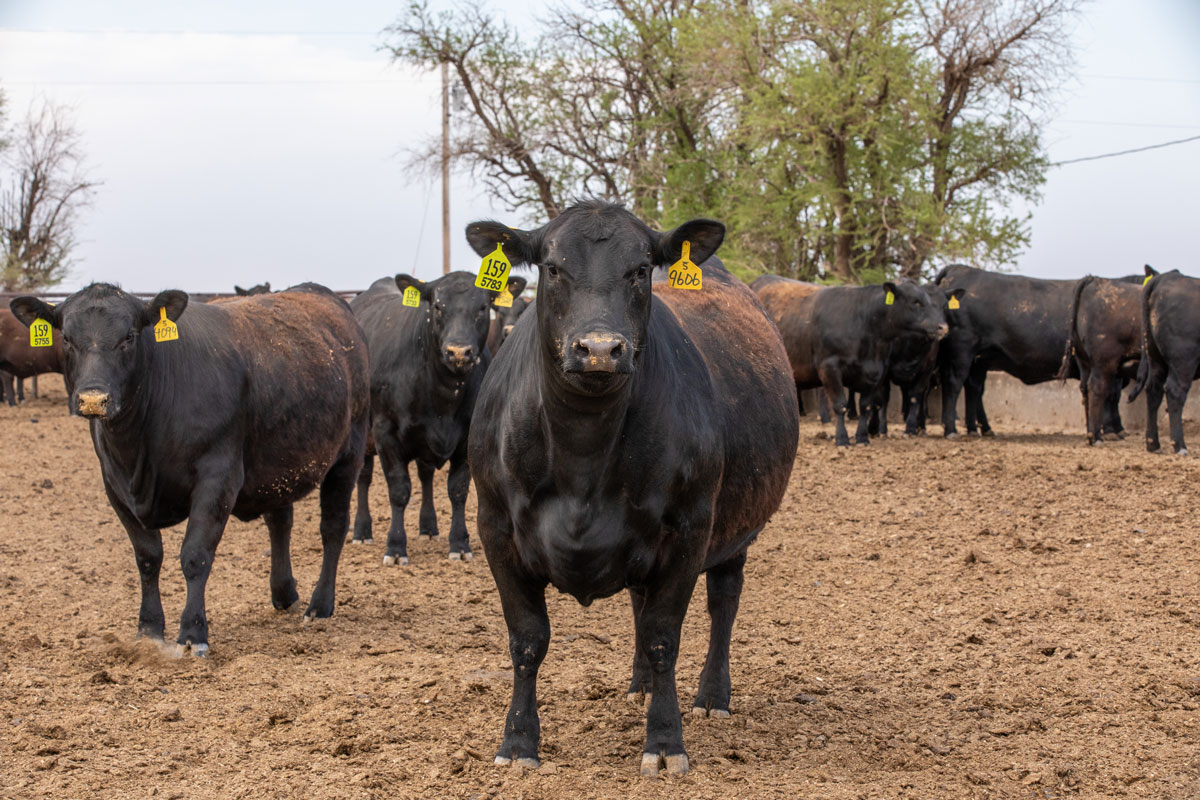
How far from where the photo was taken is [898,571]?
26.9ft

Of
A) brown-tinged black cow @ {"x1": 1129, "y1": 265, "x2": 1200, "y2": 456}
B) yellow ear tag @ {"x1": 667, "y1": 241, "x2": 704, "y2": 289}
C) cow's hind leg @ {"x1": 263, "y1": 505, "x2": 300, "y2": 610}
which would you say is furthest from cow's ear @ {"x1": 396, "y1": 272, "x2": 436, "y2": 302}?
brown-tinged black cow @ {"x1": 1129, "y1": 265, "x2": 1200, "y2": 456}

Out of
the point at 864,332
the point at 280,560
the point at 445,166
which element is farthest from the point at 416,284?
the point at 445,166

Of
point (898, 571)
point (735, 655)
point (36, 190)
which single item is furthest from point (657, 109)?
point (735, 655)

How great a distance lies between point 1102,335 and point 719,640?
11.8m

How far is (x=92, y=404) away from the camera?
Result: 225 inches

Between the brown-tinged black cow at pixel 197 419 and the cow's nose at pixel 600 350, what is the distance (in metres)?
3.06

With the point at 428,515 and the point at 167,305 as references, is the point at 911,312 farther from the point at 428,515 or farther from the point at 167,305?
the point at 167,305

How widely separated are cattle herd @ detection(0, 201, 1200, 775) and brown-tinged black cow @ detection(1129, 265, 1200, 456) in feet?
25.0

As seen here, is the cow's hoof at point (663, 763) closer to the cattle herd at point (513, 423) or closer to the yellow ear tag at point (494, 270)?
the cattle herd at point (513, 423)

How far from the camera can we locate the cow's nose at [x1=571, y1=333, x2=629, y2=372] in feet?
12.5

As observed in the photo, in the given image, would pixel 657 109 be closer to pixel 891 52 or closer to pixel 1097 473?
pixel 891 52

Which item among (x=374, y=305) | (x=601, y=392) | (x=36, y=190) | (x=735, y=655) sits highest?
(x=36, y=190)

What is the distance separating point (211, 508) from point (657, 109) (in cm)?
2809

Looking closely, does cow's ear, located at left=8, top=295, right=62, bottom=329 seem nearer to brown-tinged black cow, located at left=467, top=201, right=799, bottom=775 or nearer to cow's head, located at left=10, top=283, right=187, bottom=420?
cow's head, located at left=10, top=283, right=187, bottom=420
